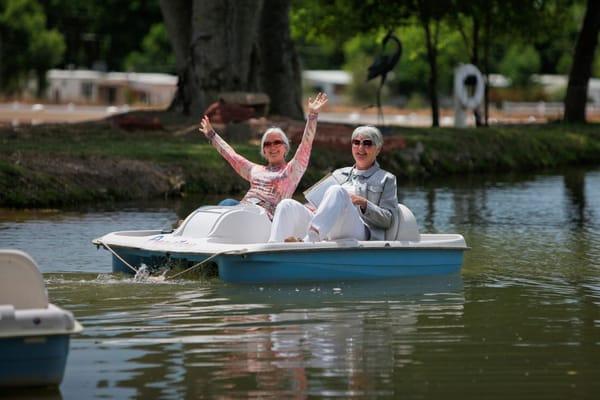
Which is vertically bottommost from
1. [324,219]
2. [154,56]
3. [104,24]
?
[324,219]

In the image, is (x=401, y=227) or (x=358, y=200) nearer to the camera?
(x=358, y=200)

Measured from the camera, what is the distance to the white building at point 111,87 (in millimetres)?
76312

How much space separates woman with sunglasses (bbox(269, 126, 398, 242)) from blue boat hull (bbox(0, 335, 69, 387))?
168 inches

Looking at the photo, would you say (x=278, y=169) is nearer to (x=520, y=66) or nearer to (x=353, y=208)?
(x=353, y=208)

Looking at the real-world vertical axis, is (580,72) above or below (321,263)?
above

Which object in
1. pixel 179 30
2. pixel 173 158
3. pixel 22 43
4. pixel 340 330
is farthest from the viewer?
pixel 22 43

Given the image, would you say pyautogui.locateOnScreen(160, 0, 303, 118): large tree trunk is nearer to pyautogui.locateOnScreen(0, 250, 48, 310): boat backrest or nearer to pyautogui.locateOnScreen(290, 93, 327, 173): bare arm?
pyautogui.locateOnScreen(290, 93, 327, 173): bare arm

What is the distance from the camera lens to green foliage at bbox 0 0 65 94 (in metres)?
71.7

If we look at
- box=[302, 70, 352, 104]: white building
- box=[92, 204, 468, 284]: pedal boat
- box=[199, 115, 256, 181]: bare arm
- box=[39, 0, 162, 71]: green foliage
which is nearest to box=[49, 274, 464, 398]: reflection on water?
box=[92, 204, 468, 284]: pedal boat

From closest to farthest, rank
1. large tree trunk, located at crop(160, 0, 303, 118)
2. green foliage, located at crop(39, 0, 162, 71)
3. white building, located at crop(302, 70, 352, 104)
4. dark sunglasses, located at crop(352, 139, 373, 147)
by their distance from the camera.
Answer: dark sunglasses, located at crop(352, 139, 373, 147), large tree trunk, located at crop(160, 0, 303, 118), green foliage, located at crop(39, 0, 162, 71), white building, located at crop(302, 70, 352, 104)

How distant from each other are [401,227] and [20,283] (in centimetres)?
491

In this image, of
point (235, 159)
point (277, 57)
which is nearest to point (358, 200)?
point (235, 159)

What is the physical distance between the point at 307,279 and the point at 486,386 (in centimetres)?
391

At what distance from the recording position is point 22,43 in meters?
72.1
